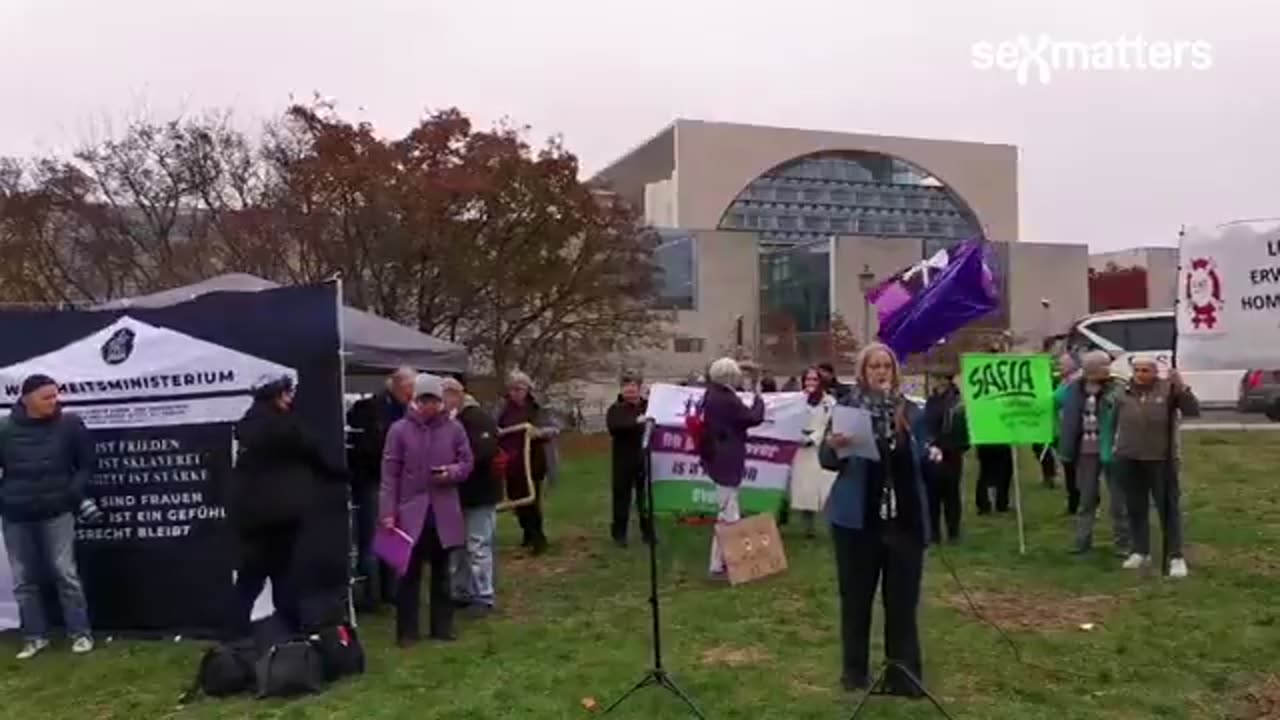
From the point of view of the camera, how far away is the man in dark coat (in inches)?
356

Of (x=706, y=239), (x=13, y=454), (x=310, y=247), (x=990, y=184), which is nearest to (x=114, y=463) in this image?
(x=13, y=454)

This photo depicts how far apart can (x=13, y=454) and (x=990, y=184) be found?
74.7 m

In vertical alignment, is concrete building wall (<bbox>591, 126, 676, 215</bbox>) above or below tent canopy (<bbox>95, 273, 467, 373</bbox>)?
above

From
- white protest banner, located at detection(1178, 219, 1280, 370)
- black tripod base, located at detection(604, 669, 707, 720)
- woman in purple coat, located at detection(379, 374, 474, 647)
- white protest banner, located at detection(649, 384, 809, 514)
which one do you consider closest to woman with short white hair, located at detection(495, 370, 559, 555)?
white protest banner, located at detection(649, 384, 809, 514)

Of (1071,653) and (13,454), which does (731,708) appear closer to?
(1071,653)

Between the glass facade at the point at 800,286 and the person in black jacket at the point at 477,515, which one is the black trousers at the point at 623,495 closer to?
the person in black jacket at the point at 477,515

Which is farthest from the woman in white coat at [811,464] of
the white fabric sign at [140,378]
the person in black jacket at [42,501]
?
the person in black jacket at [42,501]

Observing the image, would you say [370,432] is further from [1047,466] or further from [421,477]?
[1047,466]

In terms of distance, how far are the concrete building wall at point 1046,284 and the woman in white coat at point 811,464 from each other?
175 feet

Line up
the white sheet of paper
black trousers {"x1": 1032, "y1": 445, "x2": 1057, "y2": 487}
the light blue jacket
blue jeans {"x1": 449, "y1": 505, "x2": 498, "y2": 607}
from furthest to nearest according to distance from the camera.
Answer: black trousers {"x1": 1032, "y1": 445, "x2": 1057, "y2": 487} → blue jeans {"x1": 449, "y1": 505, "x2": 498, "y2": 607} → the light blue jacket → the white sheet of paper

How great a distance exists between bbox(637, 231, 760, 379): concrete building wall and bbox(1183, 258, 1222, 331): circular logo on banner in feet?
152

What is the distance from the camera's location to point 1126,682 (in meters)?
6.52

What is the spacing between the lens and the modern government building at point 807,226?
5728 cm

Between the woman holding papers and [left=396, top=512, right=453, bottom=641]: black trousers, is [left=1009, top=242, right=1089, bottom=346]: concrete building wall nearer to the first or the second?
[left=396, top=512, right=453, bottom=641]: black trousers
